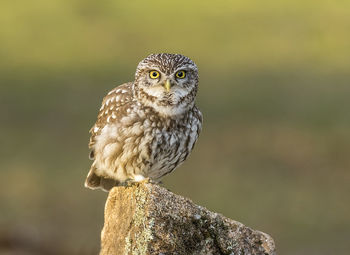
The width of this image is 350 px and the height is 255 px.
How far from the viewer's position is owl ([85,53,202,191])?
588 centimetres

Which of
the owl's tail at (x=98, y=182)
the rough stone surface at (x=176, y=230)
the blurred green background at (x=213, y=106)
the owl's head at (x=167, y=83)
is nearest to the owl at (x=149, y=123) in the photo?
the owl's head at (x=167, y=83)

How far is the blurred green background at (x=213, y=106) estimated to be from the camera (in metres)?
13.4

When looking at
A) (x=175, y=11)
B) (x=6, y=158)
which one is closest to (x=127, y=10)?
(x=175, y=11)

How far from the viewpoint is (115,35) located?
21953 millimetres

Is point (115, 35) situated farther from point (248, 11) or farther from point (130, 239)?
point (130, 239)

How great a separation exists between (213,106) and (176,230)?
12334 millimetres

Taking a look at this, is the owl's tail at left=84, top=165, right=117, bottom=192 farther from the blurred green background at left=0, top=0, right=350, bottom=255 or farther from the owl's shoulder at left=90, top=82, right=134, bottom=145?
the blurred green background at left=0, top=0, right=350, bottom=255

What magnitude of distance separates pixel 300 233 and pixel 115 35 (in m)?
10.1

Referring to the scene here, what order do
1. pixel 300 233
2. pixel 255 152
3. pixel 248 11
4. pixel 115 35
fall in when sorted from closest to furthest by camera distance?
pixel 300 233 < pixel 255 152 < pixel 115 35 < pixel 248 11

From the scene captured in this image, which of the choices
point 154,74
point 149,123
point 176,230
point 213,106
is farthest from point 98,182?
point 213,106

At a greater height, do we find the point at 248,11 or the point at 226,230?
the point at 248,11

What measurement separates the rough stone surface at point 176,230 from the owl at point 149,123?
1486 millimetres

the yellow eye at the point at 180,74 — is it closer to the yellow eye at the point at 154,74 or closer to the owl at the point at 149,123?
the owl at the point at 149,123

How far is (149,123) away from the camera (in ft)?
19.7
